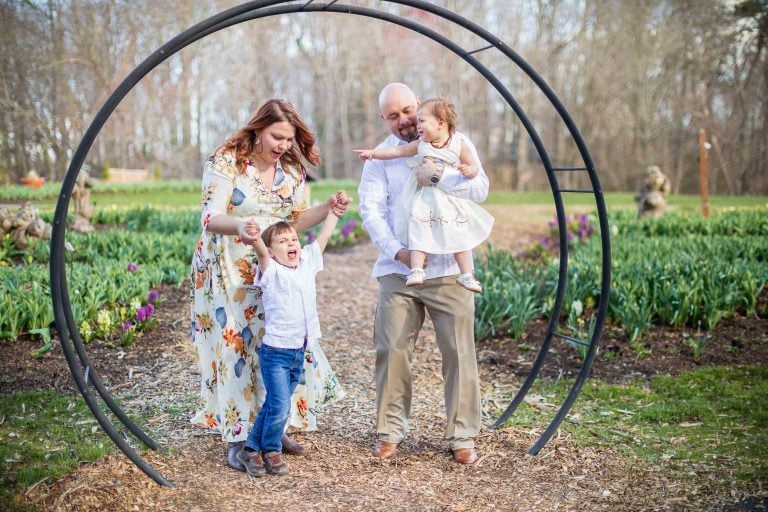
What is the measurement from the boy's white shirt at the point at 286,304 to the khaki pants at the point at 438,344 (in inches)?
15.2

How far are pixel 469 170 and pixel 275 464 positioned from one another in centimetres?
158

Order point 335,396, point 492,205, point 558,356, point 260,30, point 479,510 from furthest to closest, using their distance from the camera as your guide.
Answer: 1. point 260,30
2. point 492,205
3. point 558,356
4. point 335,396
5. point 479,510

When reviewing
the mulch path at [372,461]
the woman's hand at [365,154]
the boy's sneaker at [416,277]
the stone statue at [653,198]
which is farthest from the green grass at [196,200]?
the boy's sneaker at [416,277]

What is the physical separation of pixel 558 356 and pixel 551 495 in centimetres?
213

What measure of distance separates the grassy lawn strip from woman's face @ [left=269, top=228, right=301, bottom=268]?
174cm

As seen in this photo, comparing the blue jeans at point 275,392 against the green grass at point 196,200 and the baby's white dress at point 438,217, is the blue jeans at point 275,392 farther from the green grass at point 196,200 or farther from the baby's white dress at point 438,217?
the green grass at point 196,200

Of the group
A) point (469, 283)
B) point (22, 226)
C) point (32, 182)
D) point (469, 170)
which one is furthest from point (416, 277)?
point (32, 182)

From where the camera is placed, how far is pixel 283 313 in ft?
9.87

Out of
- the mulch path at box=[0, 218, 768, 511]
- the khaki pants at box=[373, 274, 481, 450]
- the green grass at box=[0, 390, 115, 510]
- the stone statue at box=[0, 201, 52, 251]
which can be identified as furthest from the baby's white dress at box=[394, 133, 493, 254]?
the stone statue at box=[0, 201, 52, 251]

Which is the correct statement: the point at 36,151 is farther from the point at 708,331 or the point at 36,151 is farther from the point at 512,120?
the point at 512,120

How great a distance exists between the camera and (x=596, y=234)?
9.10 meters

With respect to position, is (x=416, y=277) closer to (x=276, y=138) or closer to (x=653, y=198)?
(x=276, y=138)

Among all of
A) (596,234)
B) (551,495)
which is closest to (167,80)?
(596,234)

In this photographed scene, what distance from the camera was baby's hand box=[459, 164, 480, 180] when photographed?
316 centimetres
